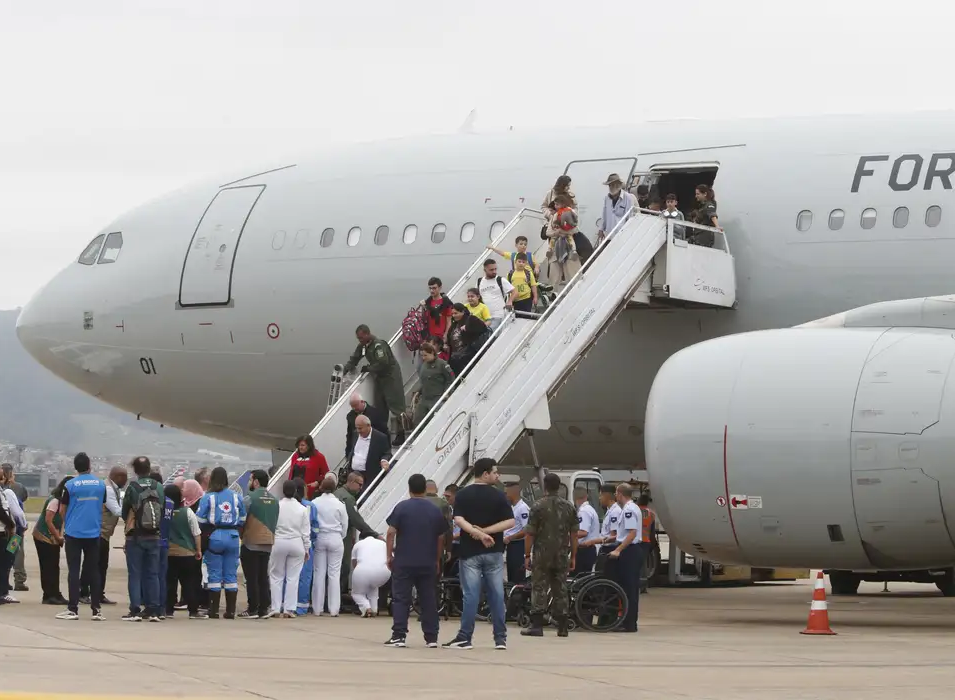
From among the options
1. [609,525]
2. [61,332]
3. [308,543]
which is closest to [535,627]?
[609,525]

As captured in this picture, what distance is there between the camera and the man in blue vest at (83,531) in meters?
14.7

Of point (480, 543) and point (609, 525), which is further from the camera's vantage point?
point (609, 525)

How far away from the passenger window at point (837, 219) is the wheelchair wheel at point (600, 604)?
533cm

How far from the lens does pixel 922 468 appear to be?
Answer: 13.8 metres

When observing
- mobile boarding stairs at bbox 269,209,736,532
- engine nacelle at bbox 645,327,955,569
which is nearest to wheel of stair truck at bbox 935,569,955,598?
mobile boarding stairs at bbox 269,209,736,532

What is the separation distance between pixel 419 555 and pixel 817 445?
3774mm

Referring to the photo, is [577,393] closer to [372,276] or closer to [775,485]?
[372,276]

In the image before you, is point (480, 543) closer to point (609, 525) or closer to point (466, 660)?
point (466, 660)

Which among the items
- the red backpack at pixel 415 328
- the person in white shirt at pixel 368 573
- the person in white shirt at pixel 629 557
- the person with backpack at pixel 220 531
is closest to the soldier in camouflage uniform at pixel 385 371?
the red backpack at pixel 415 328

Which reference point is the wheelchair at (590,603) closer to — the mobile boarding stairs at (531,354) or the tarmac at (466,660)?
the tarmac at (466,660)

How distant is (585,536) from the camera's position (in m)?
16.5

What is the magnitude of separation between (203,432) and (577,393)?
6165mm

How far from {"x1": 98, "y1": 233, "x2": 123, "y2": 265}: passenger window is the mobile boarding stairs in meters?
5.62

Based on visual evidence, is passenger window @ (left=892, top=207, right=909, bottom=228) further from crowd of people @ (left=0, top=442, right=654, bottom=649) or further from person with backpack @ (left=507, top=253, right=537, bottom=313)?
crowd of people @ (left=0, top=442, right=654, bottom=649)
